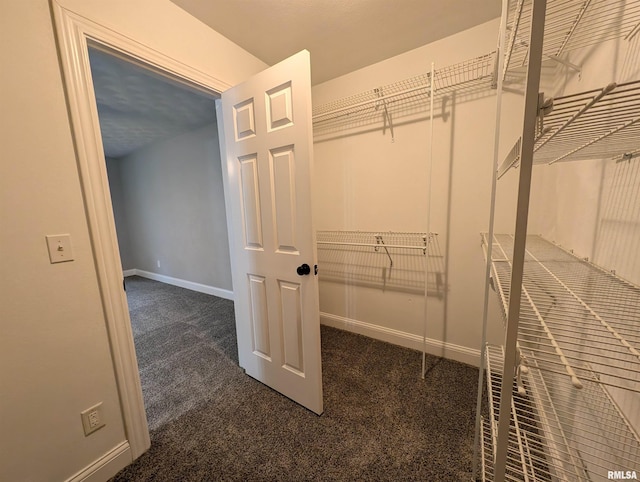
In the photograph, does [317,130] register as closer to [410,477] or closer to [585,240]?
[585,240]

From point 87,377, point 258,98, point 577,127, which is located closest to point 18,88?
point 258,98

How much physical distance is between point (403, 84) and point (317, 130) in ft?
2.81

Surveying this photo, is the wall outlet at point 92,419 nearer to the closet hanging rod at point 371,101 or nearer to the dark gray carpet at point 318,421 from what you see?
the dark gray carpet at point 318,421

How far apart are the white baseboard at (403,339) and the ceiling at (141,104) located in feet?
7.57

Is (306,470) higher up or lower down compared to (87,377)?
lower down

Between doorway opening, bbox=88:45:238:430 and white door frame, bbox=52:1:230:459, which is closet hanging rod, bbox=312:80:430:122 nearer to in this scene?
doorway opening, bbox=88:45:238:430

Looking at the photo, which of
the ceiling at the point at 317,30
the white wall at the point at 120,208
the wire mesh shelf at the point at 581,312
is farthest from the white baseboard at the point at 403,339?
the white wall at the point at 120,208

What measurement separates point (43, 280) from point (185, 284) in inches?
133

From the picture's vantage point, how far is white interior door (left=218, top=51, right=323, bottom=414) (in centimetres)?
138

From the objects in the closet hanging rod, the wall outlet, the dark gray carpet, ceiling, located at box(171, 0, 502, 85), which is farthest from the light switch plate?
the closet hanging rod

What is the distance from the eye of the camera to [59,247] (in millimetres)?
1056

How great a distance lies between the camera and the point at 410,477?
1.17 m

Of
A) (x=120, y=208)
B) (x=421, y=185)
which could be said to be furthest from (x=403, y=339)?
(x=120, y=208)

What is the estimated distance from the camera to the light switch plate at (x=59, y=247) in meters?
1.04
